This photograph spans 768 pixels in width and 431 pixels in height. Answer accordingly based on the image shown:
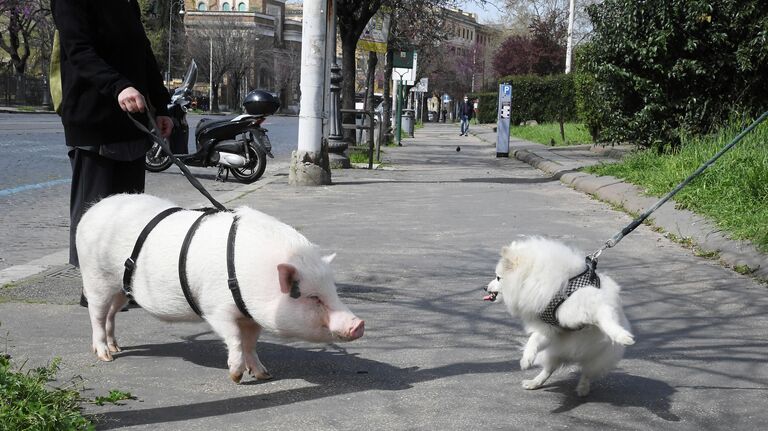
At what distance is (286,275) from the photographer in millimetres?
3604

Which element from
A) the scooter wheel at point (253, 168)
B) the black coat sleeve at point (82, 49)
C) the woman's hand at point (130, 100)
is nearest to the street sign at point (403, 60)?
the scooter wheel at point (253, 168)

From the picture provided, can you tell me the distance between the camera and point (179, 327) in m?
5.02

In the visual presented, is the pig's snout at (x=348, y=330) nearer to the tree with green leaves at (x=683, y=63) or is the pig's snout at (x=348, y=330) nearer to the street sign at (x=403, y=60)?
the tree with green leaves at (x=683, y=63)

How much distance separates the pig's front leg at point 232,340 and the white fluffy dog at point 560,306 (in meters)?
1.13

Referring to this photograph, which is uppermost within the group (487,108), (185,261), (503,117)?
(487,108)

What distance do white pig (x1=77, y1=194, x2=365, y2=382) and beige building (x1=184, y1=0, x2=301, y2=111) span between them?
79.2 m

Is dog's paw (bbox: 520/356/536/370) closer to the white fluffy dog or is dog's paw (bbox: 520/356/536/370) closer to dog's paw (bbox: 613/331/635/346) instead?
the white fluffy dog

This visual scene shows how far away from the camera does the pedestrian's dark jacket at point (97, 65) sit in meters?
4.62

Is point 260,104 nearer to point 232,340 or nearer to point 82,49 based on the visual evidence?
point 82,49

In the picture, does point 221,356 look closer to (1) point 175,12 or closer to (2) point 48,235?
(2) point 48,235

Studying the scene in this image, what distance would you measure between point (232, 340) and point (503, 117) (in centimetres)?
1817

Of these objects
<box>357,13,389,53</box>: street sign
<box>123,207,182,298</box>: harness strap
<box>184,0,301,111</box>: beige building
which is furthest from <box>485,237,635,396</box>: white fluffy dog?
<box>184,0,301,111</box>: beige building

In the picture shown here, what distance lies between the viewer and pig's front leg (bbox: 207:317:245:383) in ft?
12.5

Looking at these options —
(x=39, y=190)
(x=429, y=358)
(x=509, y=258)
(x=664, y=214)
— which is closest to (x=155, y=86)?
(x=429, y=358)
